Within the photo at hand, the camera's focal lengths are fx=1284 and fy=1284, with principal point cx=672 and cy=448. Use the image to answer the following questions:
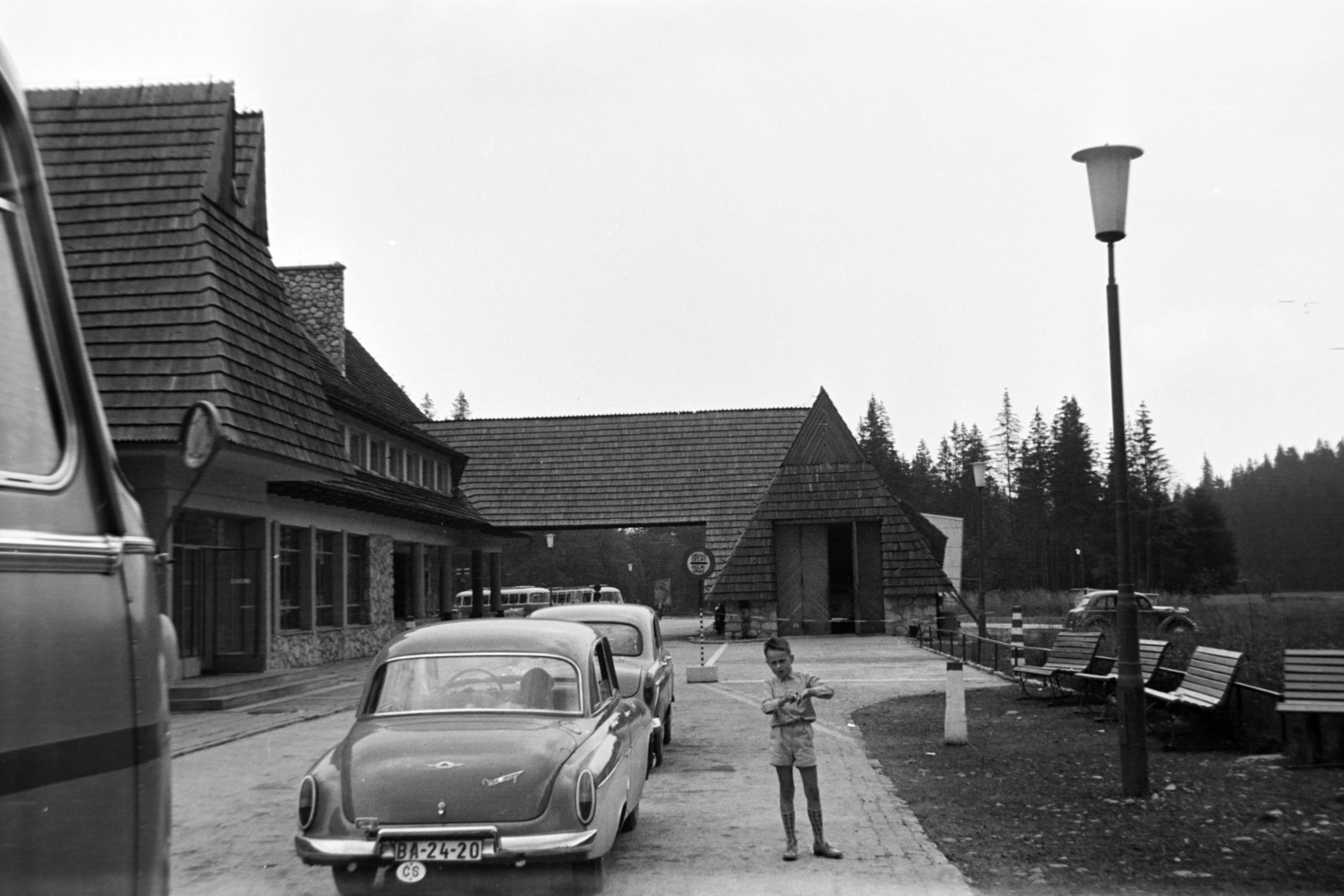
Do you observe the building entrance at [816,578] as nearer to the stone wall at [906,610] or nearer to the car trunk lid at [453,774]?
the stone wall at [906,610]

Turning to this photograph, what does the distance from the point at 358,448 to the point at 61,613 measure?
29370 millimetres

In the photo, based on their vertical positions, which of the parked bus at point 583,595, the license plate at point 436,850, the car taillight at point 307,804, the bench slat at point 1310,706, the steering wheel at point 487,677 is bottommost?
the parked bus at point 583,595

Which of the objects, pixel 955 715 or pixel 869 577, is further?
pixel 869 577

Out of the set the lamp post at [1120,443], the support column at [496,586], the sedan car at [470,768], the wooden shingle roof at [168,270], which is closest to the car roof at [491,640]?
the sedan car at [470,768]

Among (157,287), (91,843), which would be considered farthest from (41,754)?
(157,287)

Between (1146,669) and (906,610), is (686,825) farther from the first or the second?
(906,610)

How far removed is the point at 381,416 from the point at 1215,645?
2243 centimetres

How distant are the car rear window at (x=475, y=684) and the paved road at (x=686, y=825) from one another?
115 centimetres

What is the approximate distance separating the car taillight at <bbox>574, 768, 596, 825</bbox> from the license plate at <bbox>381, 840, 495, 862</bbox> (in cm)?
51

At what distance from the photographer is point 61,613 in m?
2.89

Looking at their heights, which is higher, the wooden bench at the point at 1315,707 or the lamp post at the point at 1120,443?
the lamp post at the point at 1120,443

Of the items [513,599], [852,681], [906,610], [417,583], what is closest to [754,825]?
[852,681]

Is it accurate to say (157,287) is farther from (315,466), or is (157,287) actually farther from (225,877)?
(225,877)

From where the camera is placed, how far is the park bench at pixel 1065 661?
16728mm
